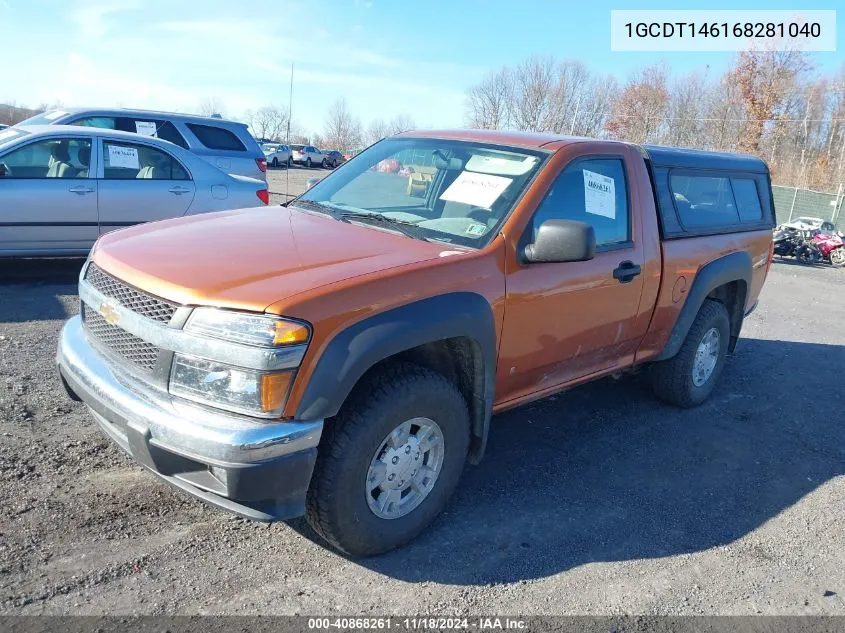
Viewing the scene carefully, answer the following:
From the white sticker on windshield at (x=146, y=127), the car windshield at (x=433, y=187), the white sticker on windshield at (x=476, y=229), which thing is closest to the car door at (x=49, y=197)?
the white sticker on windshield at (x=146, y=127)

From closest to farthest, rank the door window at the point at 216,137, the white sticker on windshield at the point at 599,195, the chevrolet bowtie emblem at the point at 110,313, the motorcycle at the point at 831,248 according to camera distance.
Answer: the chevrolet bowtie emblem at the point at 110,313 → the white sticker on windshield at the point at 599,195 → the door window at the point at 216,137 → the motorcycle at the point at 831,248

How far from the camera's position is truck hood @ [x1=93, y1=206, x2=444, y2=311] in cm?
268

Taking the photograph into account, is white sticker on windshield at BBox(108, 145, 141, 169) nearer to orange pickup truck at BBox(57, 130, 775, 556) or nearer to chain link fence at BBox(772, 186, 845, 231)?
orange pickup truck at BBox(57, 130, 775, 556)

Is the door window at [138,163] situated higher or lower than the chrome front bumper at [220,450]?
higher

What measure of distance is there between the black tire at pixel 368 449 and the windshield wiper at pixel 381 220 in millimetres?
775

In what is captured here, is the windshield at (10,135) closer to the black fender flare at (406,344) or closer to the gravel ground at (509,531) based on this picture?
the gravel ground at (509,531)

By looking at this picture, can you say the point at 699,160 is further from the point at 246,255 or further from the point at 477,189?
the point at 246,255

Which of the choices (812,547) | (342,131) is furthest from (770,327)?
(342,131)

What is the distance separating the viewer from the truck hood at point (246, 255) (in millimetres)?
2677

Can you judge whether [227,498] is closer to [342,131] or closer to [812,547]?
[812,547]

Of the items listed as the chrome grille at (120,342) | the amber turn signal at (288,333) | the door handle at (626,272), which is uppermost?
the door handle at (626,272)

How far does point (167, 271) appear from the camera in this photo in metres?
2.85

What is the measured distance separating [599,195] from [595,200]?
0.06 m

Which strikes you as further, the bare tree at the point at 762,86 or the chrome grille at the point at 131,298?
the bare tree at the point at 762,86
